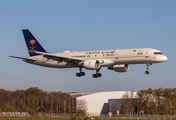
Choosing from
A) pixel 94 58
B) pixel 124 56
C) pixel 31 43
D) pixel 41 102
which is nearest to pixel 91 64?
pixel 94 58

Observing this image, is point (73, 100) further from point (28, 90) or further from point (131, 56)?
point (131, 56)

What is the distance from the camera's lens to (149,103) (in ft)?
327

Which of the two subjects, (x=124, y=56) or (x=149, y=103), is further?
(x=149, y=103)

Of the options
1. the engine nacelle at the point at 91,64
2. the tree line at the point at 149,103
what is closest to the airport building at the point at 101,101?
the tree line at the point at 149,103

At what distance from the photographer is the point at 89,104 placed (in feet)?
350

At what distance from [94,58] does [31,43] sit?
18.3 metres

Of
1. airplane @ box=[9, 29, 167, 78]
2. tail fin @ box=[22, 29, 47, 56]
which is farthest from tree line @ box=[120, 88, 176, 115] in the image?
tail fin @ box=[22, 29, 47, 56]

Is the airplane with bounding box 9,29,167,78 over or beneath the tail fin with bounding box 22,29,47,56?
beneath

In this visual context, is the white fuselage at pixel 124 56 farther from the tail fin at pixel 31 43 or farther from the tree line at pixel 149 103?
the tree line at pixel 149 103

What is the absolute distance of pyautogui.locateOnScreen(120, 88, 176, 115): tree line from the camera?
9569 cm

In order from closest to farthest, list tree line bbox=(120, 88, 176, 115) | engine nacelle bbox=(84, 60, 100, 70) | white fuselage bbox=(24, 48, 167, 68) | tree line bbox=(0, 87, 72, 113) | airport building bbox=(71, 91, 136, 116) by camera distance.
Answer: white fuselage bbox=(24, 48, 167, 68)
engine nacelle bbox=(84, 60, 100, 70)
tree line bbox=(120, 88, 176, 115)
airport building bbox=(71, 91, 136, 116)
tree line bbox=(0, 87, 72, 113)

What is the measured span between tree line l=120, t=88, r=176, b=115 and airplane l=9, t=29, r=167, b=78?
146 feet

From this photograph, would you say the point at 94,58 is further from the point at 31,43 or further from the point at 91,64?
the point at 31,43

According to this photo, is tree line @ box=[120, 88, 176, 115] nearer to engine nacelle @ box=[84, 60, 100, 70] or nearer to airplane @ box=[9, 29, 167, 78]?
airplane @ box=[9, 29, 167, 78]
